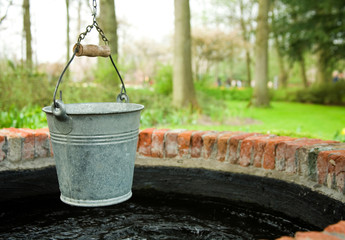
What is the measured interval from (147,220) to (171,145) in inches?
29.6

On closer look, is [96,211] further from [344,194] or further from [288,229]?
[344,194]

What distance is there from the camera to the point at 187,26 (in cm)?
684

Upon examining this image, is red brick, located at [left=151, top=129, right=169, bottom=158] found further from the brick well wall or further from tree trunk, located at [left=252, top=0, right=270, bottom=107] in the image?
tree trunk, located at [left=252, top=0, right=270, bottom=107]

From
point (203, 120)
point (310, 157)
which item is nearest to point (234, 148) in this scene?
point (310, 157)

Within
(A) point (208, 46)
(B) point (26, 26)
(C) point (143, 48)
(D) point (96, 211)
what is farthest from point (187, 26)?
(C) point (143, 48)

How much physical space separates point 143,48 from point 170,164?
26188 millimetres

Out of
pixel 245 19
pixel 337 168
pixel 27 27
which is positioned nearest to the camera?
pixel 337 168

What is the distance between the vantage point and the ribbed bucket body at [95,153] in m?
1.86

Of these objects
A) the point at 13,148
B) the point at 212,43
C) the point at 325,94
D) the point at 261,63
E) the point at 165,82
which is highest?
the point at 212,43

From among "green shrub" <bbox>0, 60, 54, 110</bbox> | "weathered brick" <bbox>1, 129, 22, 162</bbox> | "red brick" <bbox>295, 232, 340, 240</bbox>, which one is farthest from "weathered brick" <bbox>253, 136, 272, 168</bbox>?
"green shrub" <bbox>0, 60, 54, 110</bbox>

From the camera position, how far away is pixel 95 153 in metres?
1.91

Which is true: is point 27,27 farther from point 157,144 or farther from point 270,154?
point 270,154

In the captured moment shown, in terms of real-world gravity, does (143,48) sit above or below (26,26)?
above

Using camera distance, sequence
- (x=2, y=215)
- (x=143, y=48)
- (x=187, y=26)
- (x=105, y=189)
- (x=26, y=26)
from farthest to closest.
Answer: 1. (x=143, y=48)
2. (x=26, y=26)
3. (x=187, y=26)
4. (x=2, y=215)
5. (x=105, y=189)
